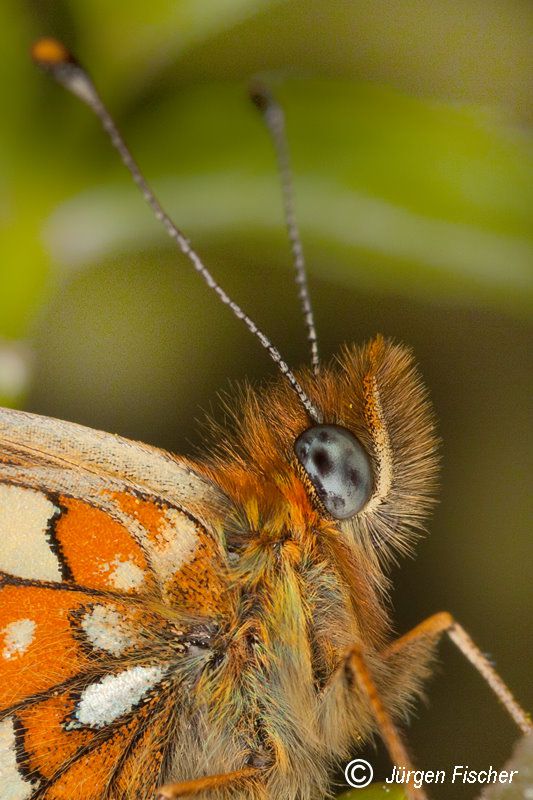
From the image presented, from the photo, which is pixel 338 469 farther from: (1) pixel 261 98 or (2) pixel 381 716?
(1) pixel 261 98

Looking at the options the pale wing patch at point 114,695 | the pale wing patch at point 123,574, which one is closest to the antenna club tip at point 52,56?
the pale wing patch at point 123,574

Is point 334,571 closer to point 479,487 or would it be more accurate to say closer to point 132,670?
point 132,670

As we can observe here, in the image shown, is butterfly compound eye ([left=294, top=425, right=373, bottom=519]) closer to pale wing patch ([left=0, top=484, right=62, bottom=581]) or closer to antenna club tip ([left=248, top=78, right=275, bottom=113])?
pale wing patch ([left=0, top=484, right=62, bottom=581])

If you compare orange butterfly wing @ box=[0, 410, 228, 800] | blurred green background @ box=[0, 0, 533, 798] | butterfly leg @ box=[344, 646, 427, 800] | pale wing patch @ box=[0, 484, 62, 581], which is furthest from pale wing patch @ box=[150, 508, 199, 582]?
A: blurred green background @ box=[0, 0, 533, 798]

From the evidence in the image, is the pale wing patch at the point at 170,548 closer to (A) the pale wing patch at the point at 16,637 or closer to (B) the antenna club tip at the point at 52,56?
(A) the pale wing patch at the point at 16,637

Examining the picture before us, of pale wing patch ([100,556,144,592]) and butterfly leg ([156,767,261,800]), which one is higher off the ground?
pale wing patch ([100,556,144,592])

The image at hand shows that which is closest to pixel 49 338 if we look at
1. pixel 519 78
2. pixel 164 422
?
pixel 164 422
